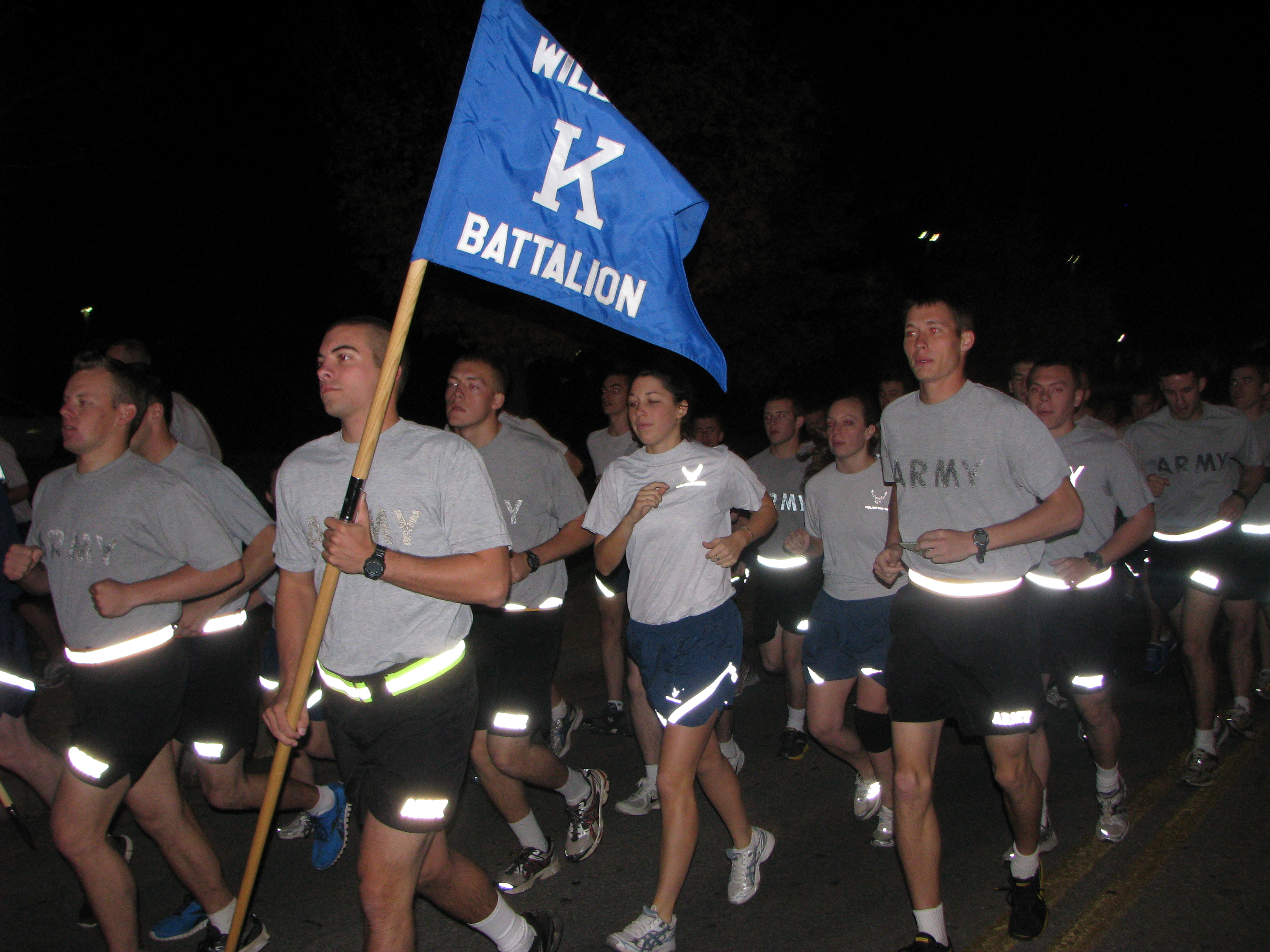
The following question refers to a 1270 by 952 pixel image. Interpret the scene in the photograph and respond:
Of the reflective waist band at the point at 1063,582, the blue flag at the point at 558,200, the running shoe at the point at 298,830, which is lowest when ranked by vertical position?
the running shoe at the point at 298,830

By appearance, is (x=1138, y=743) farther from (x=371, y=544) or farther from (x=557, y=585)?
(x=371, y=544)

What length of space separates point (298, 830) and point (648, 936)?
213 cm

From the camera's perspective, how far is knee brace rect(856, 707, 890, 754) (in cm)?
472

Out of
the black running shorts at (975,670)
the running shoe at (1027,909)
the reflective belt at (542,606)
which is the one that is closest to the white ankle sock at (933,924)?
the running shoe at (1027,909)

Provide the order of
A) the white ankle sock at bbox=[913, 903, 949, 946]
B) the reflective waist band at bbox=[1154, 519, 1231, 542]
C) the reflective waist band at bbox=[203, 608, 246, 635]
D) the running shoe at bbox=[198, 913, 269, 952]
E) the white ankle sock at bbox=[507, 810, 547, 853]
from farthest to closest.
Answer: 1. the reflective waist band at bbox=[1154, 519, 1231, 542]
2. the white ankle sock at bbox=[507, 810, 547, 853]
3. the reflective waist band at bbox=[203, 608, 246, 635]
4. the running shoe at bbox=[198, 913, 269, 952]
5. the white ankle sock at bbox=[913, 903, 949, 946]

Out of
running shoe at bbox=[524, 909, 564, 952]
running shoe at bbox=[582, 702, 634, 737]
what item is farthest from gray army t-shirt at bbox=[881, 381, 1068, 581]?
running shoe at bbox=[582, 702, 634, 737]

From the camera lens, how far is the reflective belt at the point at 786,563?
6.14 m

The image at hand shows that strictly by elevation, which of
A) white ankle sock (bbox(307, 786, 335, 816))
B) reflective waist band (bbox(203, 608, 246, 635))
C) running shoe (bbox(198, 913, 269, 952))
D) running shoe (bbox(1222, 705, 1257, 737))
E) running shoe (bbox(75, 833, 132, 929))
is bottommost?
running shoe (bbox(75, 833, 132, 929))

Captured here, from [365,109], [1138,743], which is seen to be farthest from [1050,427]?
[365,109]

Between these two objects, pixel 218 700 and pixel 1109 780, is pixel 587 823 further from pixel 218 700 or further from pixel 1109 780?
pixel 1109 780

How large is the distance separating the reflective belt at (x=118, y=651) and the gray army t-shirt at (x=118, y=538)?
1cm

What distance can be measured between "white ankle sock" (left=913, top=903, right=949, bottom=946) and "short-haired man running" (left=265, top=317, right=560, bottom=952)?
5.50 feet

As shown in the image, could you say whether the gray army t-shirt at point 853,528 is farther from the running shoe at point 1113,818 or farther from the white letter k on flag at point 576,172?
the white letter k on flag at point 576,172

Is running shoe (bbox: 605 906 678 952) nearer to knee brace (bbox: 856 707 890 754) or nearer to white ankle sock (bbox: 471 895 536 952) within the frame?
white ankle sock (bbox: 471 895 536 952)
